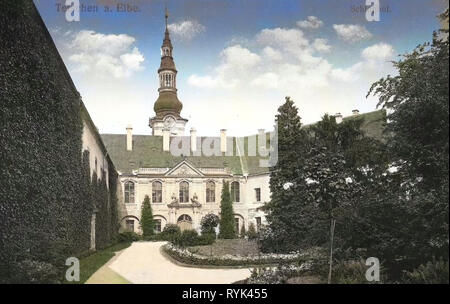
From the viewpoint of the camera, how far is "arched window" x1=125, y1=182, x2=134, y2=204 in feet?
125

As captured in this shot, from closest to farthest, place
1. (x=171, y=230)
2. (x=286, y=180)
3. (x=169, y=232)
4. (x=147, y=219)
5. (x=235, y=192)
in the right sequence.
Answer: (x=286, y=180), (x=169, y=232), (x=171, y=230), (x=147, y=219), (x=235, y=192)

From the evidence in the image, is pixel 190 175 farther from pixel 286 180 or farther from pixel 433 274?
pixel 433 274

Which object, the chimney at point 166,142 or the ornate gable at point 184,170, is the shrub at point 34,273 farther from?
the chimney at point 166,142

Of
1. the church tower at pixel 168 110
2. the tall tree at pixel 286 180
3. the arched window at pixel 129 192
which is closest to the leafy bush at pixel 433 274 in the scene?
the tall tree at pixel 286 180

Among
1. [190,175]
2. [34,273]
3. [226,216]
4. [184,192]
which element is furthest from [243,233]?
[34,273]

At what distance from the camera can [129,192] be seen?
3831cm

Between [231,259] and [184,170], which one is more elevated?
[184,170]

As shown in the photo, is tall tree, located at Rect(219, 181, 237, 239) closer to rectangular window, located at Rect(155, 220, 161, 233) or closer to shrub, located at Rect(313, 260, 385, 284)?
rectangular window, located at Rect(155, 220, 161, 233)

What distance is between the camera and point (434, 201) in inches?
413

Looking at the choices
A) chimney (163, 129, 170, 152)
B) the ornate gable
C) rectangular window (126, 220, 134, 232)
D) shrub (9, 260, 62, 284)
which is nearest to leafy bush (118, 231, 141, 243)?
rectangular window (126, 220, 134, 232)

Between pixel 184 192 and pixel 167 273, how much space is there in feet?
80.6

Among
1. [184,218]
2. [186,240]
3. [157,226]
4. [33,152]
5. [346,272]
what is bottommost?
[186,240]
